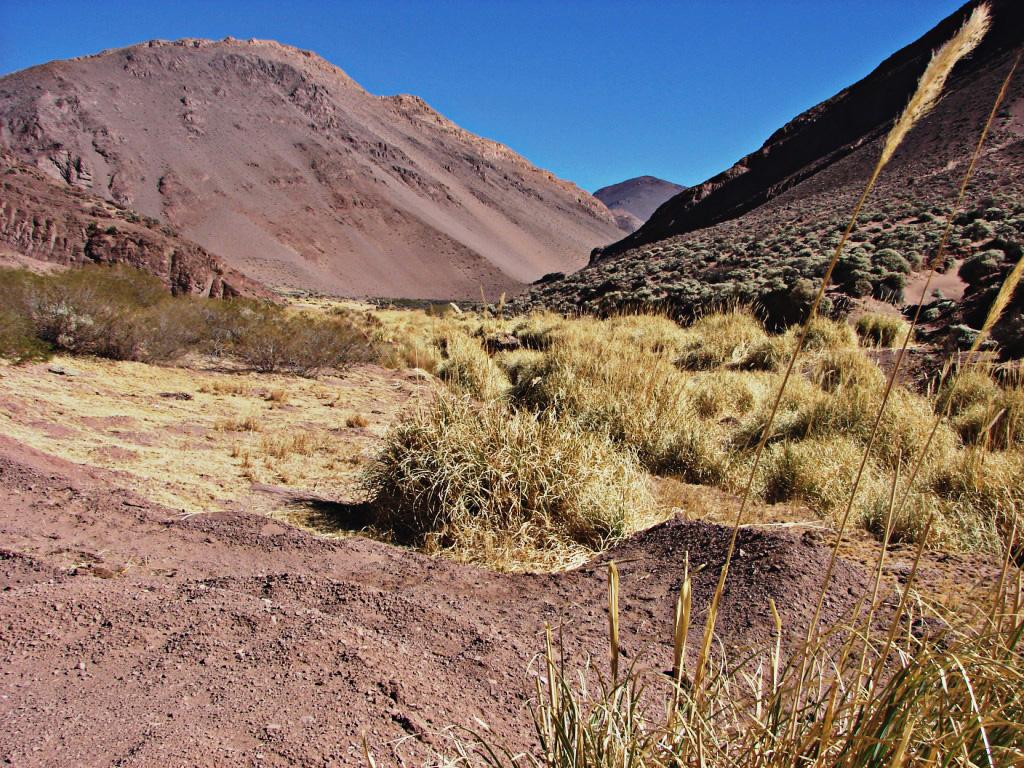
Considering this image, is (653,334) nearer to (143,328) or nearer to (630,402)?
(630,402)

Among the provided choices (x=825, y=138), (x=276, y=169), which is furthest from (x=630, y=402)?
(x=276, y=169)

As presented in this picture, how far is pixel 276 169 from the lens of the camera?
91562 millimetres

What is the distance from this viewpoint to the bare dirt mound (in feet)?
6.40

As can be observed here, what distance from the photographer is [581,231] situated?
141 m

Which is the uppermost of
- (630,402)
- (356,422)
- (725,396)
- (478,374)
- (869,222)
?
(869,222)

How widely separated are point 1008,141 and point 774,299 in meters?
23.4

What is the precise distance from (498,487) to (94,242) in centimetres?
2157

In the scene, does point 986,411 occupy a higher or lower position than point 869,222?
lower

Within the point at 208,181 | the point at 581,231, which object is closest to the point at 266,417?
the point at 208,181

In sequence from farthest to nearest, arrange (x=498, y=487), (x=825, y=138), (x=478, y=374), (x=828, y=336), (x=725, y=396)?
(x=825, y=138)
(x=828, y=336)
(x=478, y=374)
(x=725, y=396)
(x=498, y=487)

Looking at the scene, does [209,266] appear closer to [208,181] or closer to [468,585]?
[468,585]

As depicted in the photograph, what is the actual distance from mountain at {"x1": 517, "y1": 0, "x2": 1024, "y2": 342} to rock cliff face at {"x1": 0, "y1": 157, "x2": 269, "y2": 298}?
1148 cm

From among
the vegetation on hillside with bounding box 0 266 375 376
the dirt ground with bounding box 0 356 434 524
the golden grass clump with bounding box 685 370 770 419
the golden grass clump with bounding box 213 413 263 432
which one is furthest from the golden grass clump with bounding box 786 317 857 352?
the vegetation on hillside with bounding box 0 266 375 376

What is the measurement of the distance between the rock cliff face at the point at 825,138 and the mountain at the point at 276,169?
3539 cm
